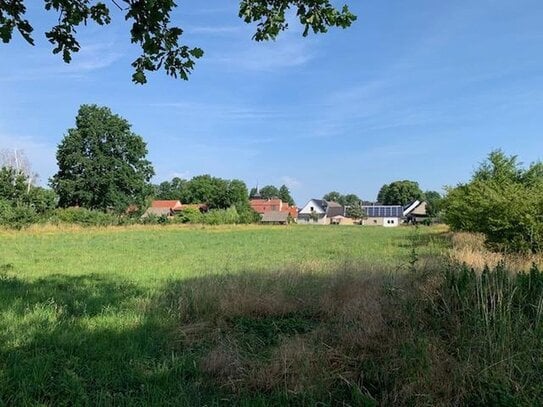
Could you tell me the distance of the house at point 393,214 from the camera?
4729 inches

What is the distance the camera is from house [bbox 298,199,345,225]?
5340 inches

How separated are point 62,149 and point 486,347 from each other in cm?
7268

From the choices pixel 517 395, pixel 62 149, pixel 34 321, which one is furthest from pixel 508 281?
pixel 62 149

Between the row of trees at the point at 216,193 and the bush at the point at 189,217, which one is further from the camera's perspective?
the row of trees at the point at 216,193

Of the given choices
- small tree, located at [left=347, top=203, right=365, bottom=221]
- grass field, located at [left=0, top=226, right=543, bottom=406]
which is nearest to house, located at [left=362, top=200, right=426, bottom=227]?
small tree, located at [left=347, top=203, right=365, bottom=221]

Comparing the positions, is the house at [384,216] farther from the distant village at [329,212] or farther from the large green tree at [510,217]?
the large green tree at [510,217]

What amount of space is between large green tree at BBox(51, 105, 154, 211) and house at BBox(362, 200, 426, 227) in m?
67.5

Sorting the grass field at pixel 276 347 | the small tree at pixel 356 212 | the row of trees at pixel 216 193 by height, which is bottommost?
the grass field at pixel 276 347

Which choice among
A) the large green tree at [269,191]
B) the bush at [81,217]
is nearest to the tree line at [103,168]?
the bush at [81,217]

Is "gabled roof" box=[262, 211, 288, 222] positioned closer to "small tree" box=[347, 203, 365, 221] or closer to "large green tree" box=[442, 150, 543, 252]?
"small tree" box=[347, 203, 365, 221]

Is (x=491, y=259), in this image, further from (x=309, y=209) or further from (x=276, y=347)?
(x=309, y=209)

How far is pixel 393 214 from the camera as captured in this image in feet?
404

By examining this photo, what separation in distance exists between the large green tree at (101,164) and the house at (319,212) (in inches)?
2827

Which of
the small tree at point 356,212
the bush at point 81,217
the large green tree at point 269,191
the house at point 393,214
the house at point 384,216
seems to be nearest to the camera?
the bush at point 81,217
